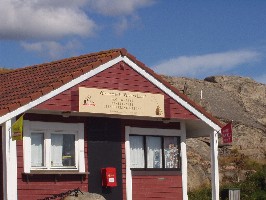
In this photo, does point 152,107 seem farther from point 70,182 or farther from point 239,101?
point 239,101

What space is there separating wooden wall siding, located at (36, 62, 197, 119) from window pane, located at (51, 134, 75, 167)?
3.45 feet

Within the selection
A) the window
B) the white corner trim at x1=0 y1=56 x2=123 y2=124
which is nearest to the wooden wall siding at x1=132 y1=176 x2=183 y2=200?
the window

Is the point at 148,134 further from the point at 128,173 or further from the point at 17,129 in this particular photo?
the point at 17,129

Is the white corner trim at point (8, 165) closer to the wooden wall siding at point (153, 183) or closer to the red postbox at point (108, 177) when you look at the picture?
the red postbox at point (108, 177)

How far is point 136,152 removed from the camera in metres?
23.8

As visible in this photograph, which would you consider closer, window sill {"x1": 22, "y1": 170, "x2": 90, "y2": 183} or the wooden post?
window sill {"x1": 22, "y1": 170, "x2": 90, "y2": 183}

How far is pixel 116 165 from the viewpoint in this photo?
2300 cm

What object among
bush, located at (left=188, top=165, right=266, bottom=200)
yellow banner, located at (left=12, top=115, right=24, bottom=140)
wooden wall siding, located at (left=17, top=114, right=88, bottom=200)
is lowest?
bush, located at (left=188, top=165, right=266, bottom=200)

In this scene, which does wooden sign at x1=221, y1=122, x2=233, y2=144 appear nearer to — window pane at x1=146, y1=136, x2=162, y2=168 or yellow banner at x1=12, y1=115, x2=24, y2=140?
window pane at x1=146, y1=136, x2=162, y2=168

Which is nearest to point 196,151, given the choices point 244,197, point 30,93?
point 244,197

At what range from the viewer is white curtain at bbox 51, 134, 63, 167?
21.5 meters

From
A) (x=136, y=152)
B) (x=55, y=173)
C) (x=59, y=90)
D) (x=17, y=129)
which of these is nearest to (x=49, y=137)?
(x=55, y=173)

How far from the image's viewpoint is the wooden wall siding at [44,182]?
20531 millimetres

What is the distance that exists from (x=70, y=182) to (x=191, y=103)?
16.1 ft
